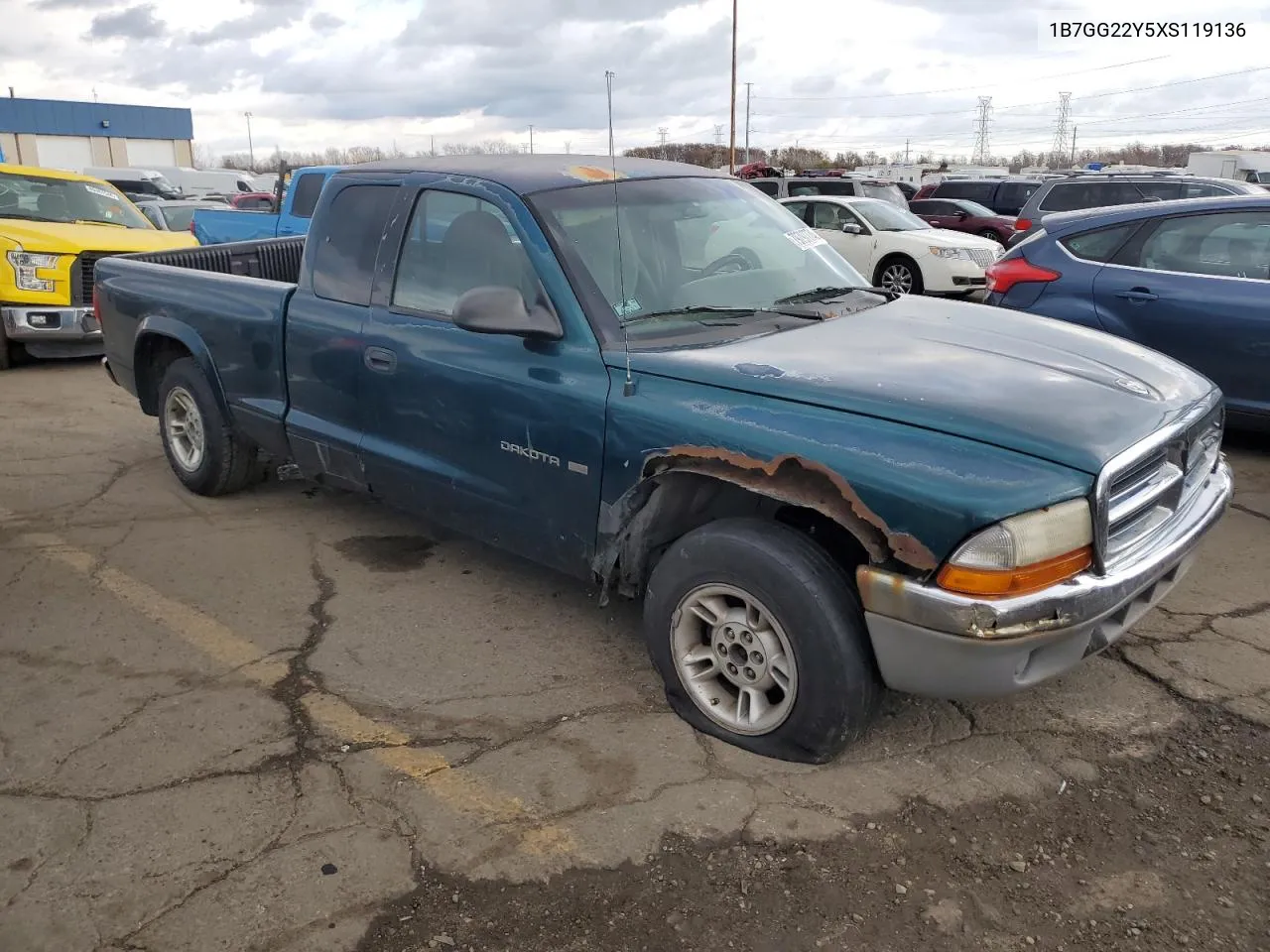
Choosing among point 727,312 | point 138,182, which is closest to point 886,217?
point 727,312

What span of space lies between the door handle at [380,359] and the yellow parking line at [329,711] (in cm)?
120

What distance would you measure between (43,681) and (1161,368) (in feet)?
13.6

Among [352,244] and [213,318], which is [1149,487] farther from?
[213,318]

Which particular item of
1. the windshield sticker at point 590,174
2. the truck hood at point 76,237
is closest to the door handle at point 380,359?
the windshield sticker at point 590,174

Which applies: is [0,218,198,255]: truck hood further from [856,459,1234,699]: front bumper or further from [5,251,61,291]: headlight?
[856,459,1234,699]: front bumper

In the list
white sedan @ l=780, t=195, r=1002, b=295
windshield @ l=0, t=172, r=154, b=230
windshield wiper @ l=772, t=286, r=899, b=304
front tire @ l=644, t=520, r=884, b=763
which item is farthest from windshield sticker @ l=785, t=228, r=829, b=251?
white sedan @ l=780, t=195, r=1002, b=295

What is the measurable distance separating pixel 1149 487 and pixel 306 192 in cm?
1100

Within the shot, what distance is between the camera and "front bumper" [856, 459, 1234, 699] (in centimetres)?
256

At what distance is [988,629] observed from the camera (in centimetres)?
255

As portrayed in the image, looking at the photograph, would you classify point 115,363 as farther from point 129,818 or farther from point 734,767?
point 734,767

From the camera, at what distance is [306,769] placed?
3107 mm

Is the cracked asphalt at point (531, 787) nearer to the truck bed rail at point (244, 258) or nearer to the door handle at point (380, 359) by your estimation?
the door handle at point (380, 359)

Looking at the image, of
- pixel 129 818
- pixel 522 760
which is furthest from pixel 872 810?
pixel 129 818

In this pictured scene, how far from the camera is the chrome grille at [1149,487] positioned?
2.67 metres
